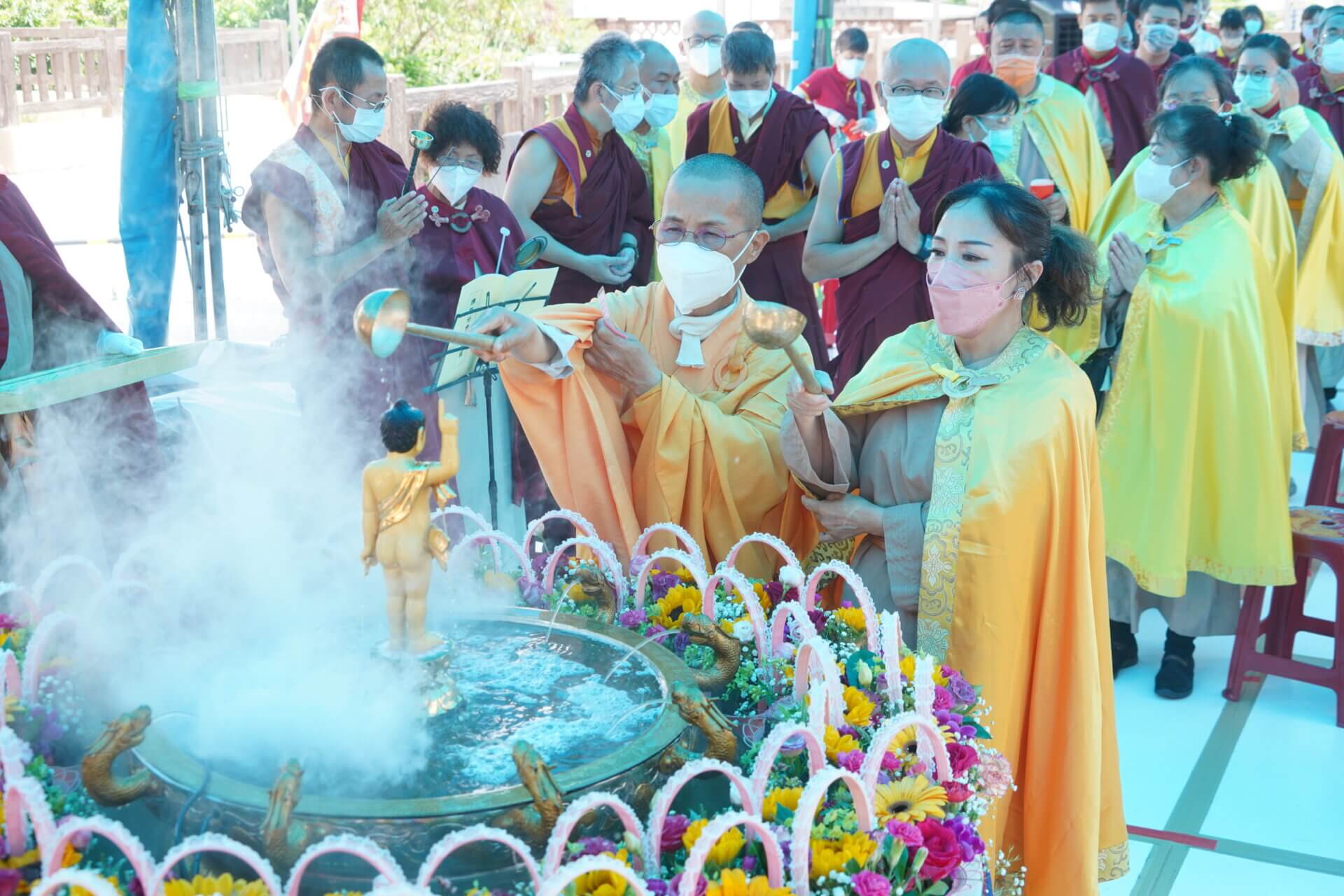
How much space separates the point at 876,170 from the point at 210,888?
391 centimetres

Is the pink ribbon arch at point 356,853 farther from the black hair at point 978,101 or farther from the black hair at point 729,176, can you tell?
the black hair at point 978,101

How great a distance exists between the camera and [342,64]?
4160 millimetres

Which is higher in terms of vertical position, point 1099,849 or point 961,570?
point 961,570

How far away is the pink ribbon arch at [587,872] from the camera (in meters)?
1.50

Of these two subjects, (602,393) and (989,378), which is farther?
(602,393)

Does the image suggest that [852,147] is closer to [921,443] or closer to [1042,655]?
[921,443]

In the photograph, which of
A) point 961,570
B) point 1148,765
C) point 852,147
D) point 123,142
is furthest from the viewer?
point 852,147

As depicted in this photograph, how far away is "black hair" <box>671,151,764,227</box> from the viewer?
305 centimetres

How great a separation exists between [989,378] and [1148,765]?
5.95 feet

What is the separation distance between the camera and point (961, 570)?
272 cm

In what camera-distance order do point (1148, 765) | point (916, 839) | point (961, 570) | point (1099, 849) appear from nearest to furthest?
1. point (916, 839)
2. point (961, 570)
3. point (1099, 849)
4. point (1148, 765)

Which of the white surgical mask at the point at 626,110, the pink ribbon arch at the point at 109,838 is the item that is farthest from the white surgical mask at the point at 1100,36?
the pink ribbon arch at the point at 109,838

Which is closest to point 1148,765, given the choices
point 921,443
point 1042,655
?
point 1042,655

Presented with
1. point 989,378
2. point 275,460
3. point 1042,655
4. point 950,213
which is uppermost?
point 950,213
